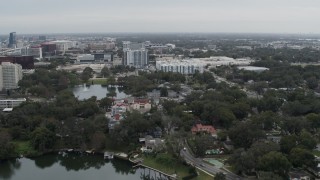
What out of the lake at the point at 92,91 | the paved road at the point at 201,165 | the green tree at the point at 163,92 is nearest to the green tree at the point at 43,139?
the paved road at the point at 201,165

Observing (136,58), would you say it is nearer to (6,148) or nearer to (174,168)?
(6,148)

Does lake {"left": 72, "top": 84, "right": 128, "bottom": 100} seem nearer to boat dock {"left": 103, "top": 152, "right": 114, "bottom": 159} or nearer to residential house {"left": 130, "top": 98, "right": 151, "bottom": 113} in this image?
residential house {"left": 130, "top": 98, "right": 151, "bottom": 113}

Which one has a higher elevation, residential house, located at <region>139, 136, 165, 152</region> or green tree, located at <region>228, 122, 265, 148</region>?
green tree, located at <region>228, 122, 265, 148</region>

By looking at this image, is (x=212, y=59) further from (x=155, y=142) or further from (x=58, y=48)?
(x=155, y=142)

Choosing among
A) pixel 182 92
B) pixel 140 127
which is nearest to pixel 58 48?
pixel 182 92

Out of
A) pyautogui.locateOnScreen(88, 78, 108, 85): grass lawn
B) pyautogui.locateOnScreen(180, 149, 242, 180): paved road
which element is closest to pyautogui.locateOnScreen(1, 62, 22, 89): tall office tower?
pyautogui.locateOnScreen(88, 78, 108, 85): grass lawn

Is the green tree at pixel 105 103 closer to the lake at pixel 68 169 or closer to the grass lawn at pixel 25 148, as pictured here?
the grass lawn at pixel 25 148
